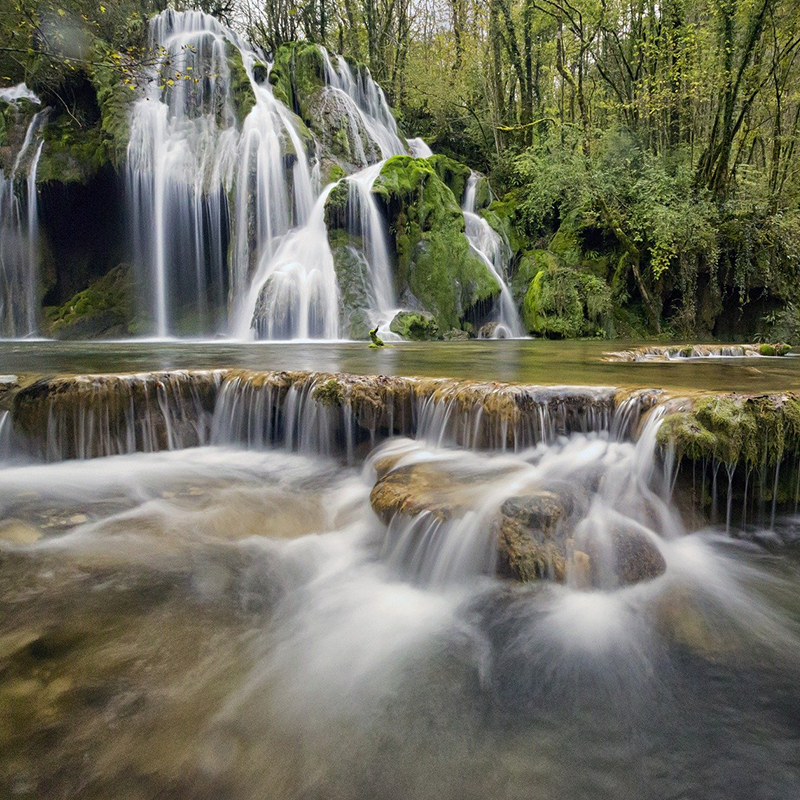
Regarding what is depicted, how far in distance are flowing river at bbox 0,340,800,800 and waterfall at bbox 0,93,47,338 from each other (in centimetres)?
1401

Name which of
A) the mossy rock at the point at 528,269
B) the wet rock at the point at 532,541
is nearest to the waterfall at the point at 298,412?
the wet rock at the point at 532,541

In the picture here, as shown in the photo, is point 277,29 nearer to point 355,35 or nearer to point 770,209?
point 355,35

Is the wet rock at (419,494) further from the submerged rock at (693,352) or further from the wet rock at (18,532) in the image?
the submerged rock at (693,352)

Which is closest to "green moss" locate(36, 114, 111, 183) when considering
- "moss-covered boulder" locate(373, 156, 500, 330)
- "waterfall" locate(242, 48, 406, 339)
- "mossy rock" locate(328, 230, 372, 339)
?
"waterfall" locate(242, 48, 406, 339)

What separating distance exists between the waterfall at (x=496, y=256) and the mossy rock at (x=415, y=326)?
5.96 ft

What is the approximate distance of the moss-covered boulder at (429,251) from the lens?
13680mm

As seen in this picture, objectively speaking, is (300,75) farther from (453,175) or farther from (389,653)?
(389,653)

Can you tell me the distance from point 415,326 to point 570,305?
158 inches

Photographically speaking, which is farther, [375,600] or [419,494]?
[419,494]

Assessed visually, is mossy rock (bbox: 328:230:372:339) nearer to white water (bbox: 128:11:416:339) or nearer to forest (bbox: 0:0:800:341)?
white water (bbox: 128:11:416:339)

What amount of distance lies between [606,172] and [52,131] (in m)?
16.7

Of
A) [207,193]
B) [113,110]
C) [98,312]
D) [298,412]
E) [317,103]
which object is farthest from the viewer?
[317,103]

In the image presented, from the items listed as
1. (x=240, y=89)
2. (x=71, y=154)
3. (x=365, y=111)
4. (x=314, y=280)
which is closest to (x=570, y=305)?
(x=314, y=280)

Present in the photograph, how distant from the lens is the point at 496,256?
15.4 meters
